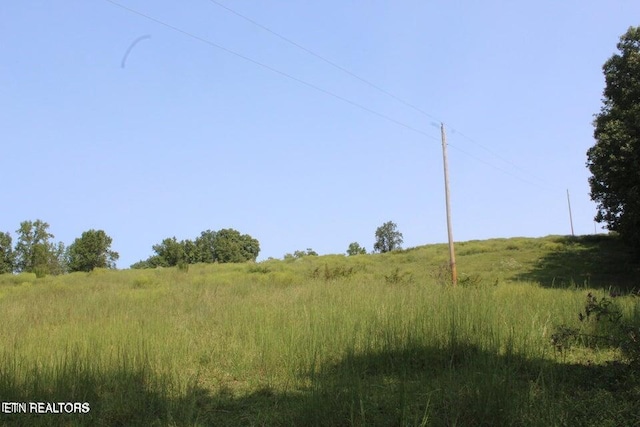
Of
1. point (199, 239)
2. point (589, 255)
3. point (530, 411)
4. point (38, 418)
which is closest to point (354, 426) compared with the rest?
point (530, 411)

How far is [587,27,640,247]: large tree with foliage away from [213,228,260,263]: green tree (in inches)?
3242

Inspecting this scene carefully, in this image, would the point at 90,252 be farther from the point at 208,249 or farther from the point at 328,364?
the point at 328,364

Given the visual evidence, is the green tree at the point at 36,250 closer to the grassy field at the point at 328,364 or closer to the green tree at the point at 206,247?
the green tree at the point at 206,247

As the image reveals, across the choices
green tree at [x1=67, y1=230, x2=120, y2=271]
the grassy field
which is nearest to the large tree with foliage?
the grassy field

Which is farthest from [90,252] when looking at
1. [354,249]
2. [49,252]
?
[354,249]

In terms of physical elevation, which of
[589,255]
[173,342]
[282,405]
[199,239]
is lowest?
[282,405]

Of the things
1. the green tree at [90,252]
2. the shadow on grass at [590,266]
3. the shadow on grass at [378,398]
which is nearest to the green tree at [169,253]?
the green tree at [90,252]

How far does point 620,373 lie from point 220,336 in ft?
20.2

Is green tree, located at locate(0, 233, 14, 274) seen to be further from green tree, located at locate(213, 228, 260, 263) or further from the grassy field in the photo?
the grassy field

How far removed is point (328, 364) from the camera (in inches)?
252

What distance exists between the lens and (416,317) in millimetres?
7758

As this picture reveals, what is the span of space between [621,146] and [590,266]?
8.89 m

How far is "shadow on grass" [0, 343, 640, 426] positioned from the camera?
4266 mm

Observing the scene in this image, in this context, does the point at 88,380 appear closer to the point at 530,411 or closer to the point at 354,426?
the point at 354,426
